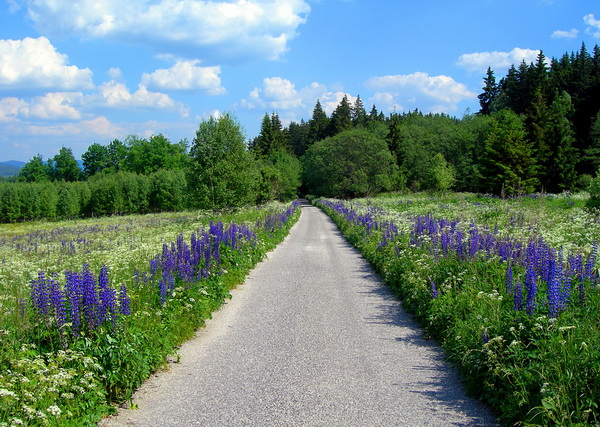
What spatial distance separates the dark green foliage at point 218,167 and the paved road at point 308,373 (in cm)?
2378

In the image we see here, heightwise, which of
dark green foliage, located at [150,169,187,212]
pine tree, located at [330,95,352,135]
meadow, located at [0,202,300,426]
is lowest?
meadow, located at [0,202,300,426]

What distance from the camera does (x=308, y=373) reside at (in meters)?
6.03

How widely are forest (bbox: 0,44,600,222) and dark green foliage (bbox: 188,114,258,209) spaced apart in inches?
3.1

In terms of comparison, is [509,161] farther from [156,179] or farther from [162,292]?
[156,179]

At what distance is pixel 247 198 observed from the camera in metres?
35.5

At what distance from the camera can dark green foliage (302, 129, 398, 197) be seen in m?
77.3

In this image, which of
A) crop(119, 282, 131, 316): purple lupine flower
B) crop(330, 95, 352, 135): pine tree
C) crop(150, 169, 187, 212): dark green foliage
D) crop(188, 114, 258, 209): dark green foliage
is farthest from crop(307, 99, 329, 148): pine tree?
crop(119, 282, 131, 316): purple lupine flower

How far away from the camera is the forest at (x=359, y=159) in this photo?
35.3m

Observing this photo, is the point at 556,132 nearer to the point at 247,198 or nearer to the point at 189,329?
the point at 247,198

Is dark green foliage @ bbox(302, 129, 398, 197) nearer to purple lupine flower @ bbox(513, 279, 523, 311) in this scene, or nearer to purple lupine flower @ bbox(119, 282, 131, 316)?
purple lupine flower @ bbox(513, 279, 523, 311)

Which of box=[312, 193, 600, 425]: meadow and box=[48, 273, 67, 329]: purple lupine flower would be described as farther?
box=[48, 273, 67, 329]: purple lupine flower

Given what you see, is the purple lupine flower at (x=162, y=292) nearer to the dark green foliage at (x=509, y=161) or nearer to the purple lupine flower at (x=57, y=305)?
the purple lupine flower at (x=57, y=305)

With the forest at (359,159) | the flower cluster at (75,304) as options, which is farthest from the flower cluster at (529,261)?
the forest at (359,159)

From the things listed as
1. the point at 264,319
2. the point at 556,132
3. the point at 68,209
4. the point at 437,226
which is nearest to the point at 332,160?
the point at 556,132
